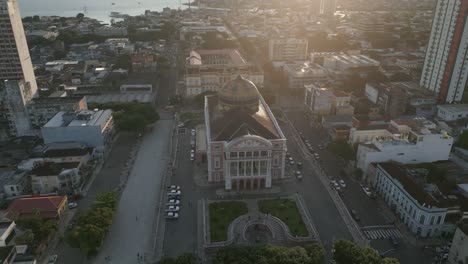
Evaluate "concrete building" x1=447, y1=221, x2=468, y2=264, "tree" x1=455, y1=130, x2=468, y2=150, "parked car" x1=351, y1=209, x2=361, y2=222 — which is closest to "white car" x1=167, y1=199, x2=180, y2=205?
"parked car" x1=351, y1=209, x2=361, y2=222

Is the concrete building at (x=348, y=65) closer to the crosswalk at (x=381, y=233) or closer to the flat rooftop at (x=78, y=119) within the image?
the crosswalk at (x=381, y=233)

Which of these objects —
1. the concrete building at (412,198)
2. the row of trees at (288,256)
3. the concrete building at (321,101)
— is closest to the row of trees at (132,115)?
the concrete building at (321,101)

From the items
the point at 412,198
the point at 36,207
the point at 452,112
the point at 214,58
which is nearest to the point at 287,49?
the point at 214,58

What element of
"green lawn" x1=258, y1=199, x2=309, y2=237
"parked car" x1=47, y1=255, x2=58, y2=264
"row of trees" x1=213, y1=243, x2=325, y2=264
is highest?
"row of trees" x1=213, y1=243, x2=325, y2=264

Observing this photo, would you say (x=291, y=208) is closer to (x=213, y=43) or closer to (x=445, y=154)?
(x=445, y=154)

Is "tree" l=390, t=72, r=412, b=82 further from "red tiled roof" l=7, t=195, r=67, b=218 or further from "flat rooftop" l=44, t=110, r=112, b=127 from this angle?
"red tiled roof" l=7, t=195, r=67, b=218

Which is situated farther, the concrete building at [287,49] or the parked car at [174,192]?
the concrete building at [287,49]

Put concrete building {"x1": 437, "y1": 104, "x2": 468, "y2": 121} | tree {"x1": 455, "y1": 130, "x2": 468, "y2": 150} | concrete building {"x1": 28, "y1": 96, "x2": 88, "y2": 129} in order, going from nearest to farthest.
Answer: tree {"x1": 455, "y1": 130, "x2": 468, "y2": 150}
concrete building {"x1": 28, "y1": 96, "x2": 88, "y2": 129}
concrete building {"x1": 437, "y1": 104, "x2": 468, "y2": 121}
